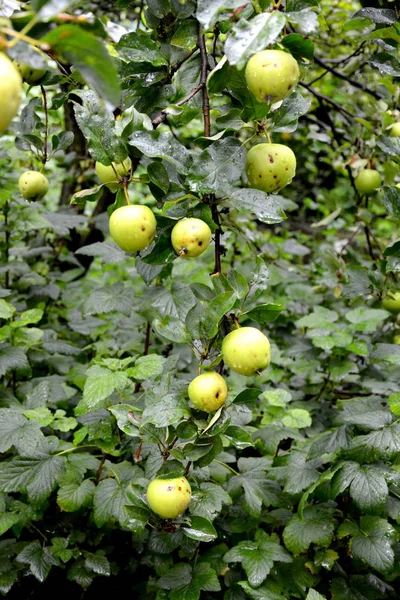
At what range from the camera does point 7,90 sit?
442 mm

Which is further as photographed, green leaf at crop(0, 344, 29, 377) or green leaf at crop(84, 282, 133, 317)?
green leaf at crop(84, 282, 133, 317)

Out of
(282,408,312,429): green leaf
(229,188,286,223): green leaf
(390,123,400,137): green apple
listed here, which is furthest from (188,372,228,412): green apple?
(390,123,400,137): green apple

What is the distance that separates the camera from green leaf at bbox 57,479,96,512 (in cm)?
117

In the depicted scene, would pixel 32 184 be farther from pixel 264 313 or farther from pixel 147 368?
pixel 264 313

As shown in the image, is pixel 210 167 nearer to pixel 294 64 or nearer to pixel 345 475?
pixel 294 64

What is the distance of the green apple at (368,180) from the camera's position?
1.63 m

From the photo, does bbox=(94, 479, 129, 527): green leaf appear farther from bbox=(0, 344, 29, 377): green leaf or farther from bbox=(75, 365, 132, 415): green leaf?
bbox=(0, 344, 29, 377): green leaf

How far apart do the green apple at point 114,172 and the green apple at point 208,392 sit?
0.33m

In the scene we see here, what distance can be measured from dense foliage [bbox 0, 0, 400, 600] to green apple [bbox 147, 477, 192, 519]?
0.11 feet

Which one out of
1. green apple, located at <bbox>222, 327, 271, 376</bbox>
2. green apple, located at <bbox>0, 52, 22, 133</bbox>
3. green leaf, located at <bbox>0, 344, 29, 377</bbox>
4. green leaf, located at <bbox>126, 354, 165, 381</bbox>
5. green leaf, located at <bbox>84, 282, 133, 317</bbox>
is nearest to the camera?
green apple, located at <bbox>0, 52, 22, 133</bbox>

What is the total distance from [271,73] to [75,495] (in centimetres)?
95

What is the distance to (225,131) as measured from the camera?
2.64 ft

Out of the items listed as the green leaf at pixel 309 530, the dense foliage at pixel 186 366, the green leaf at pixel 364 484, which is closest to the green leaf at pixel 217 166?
the dense foliage at pixel 186 366

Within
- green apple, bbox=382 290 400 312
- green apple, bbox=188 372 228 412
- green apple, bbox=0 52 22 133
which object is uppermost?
green apple, bbox=0 52 22 133
